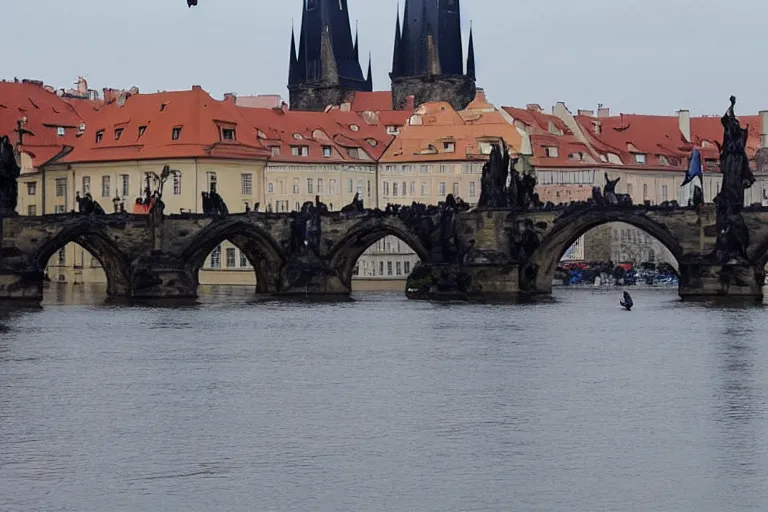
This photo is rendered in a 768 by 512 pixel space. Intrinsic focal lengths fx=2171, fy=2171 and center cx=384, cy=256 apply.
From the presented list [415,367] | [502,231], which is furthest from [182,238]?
[415,367]

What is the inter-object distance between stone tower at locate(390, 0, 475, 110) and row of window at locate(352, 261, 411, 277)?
15974mm

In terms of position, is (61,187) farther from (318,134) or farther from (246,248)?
(246,248)

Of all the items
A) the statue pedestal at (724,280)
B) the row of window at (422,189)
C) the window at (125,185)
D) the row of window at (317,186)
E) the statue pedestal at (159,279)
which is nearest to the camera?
the statue pedestal at (724,280)

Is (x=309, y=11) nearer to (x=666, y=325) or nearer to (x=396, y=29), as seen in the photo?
(x=396, y=29)

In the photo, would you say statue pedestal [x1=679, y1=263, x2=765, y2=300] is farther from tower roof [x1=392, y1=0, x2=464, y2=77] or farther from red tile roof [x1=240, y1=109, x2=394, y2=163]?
tower roof [x1=392, y1=0, x2=464, y2=77]

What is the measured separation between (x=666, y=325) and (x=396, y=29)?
6727 centimetres

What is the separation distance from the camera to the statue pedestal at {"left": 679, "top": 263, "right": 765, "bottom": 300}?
237 ft

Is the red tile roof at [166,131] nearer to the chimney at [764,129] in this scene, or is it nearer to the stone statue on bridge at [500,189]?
the stone statue on bridge at [500,189]

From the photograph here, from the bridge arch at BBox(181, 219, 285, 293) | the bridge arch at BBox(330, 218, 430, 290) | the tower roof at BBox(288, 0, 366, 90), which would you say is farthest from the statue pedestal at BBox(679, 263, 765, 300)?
the tower roof at BBox(288, 0, 366, 90)

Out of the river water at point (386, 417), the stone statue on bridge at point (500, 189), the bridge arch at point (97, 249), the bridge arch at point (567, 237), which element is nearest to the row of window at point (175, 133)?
the bridge arch at point (97, 249)

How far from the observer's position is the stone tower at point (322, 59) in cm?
12581

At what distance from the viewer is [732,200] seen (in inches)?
2835

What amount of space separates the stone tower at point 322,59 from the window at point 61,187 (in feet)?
87.3

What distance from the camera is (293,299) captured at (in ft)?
255
